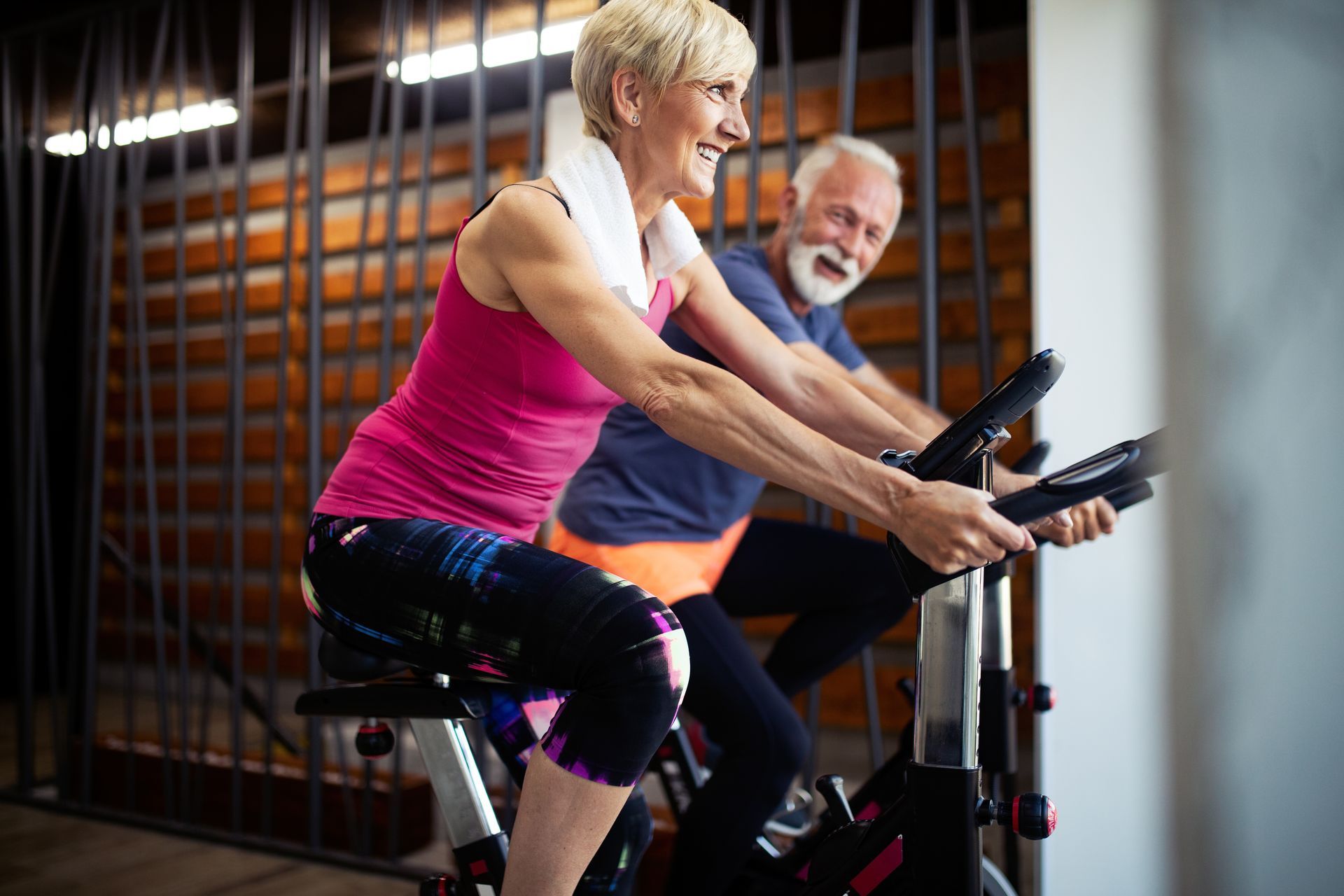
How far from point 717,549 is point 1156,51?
4.23 feet

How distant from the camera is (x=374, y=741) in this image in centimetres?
123

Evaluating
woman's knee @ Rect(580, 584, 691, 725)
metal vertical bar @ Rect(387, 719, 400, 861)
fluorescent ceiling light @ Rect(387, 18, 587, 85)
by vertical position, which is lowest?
metal vertical bar @ Rect(387, 719, 400, 861)

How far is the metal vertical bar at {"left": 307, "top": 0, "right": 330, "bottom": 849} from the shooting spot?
2627 mm

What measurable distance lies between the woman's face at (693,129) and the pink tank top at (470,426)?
27 centimetres

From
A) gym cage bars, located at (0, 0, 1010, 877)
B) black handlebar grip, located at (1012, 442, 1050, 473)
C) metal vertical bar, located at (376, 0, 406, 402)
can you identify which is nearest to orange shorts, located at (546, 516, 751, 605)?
black handlebar grip, located at (1012, 442, 1050, 473)

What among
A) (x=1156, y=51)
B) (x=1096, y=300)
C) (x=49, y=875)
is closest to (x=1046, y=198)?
(x=1096, y=300)

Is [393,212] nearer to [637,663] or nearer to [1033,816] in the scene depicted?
[637,663]

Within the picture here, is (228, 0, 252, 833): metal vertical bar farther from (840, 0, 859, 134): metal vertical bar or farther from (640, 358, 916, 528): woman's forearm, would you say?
(640, 358, 916, 528): woman's forearm

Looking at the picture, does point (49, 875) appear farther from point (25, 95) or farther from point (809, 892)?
point (25, 95)

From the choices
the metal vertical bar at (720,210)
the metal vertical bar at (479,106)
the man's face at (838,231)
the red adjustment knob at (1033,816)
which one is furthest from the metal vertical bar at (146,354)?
the red adjustment knob at (1033,816)

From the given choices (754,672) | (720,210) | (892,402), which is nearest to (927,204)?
(720,210)

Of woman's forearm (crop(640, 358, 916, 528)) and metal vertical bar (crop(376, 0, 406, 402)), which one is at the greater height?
metal vertical bar (crop(376, 0, 406, 402))

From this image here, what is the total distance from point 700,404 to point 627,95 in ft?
1.55

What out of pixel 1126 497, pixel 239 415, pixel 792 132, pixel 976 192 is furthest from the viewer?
pixel 239 415
